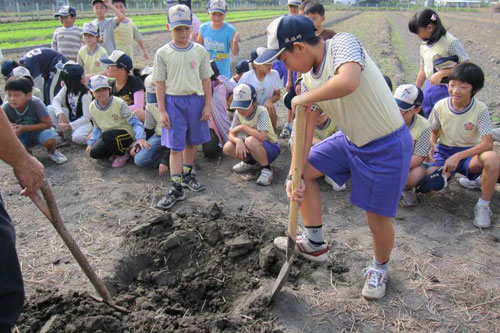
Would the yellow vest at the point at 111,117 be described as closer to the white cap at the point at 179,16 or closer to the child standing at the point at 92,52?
the child standing at the point at 92,52

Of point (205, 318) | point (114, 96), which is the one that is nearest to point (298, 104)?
point (205, 318)

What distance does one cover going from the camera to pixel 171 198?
4.43 metres

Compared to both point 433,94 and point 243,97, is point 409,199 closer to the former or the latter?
point 433,94

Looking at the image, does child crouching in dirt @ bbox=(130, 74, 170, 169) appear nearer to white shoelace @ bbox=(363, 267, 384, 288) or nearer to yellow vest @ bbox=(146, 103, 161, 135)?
yellow vest @ bbox=(146, 103, 161, 135)

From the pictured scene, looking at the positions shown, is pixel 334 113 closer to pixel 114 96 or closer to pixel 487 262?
pixel 487 262

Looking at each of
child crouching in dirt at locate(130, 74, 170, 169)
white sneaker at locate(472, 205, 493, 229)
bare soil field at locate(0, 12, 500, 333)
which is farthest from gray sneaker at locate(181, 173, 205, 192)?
white sneaker at locate(472, 205, 493, 229)

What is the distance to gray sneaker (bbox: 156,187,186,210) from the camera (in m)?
4.36

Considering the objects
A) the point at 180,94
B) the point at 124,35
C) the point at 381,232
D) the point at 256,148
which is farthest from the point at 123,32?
the point at 381,232

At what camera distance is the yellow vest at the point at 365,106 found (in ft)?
8.41

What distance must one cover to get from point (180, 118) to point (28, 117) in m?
2.48

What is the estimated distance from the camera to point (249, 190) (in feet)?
16.0

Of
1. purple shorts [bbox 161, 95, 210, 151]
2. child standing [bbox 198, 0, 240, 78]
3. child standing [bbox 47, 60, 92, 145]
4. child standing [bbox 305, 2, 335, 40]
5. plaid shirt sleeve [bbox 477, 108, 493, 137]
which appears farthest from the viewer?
child standing [bbox 198, 0, 240, 78]

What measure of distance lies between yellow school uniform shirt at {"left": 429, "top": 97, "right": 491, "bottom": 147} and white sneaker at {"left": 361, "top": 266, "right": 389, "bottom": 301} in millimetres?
2021

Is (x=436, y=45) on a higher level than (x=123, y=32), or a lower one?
lower
